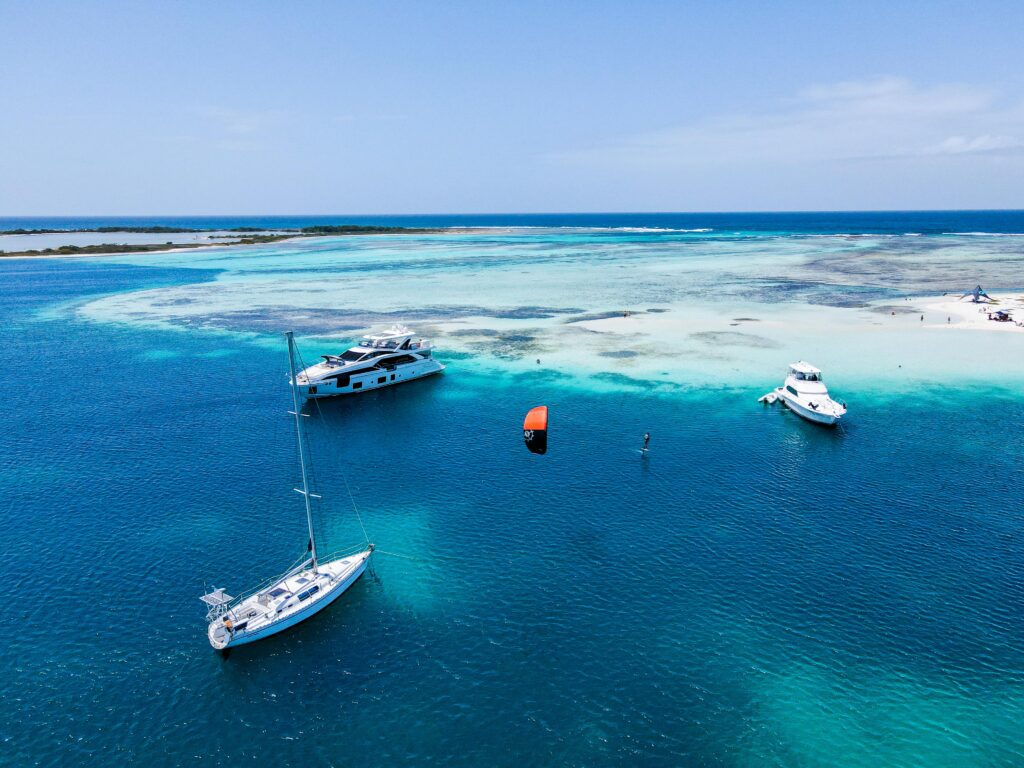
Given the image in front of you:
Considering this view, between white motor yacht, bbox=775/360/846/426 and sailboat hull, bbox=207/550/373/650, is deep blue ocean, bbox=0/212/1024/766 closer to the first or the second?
sailboat hull, bbox=207/550/373/650

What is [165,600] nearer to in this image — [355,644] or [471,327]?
[355,644]

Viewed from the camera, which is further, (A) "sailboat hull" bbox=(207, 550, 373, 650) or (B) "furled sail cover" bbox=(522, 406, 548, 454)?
(B) "furled sail cover" bbox=(522, 406, 548, 454)

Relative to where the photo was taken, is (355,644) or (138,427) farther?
(138,427)

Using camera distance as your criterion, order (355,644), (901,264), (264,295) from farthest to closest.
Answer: (901,264) < (264,295) < (355,644)

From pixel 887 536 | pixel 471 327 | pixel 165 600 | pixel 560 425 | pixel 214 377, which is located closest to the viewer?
pixel 165 600

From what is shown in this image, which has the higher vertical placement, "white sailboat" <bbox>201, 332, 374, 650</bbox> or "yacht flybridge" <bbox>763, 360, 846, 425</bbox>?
"yacht flybridge" <bbox>763, 360, 846, 425</bbox>

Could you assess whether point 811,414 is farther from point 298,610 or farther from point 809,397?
point 298,610

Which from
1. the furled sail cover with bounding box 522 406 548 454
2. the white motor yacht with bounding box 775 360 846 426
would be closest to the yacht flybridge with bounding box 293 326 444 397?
the furled sail cover with bounding box 522 406 548 454

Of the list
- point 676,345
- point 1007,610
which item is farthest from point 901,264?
point 1007,610
